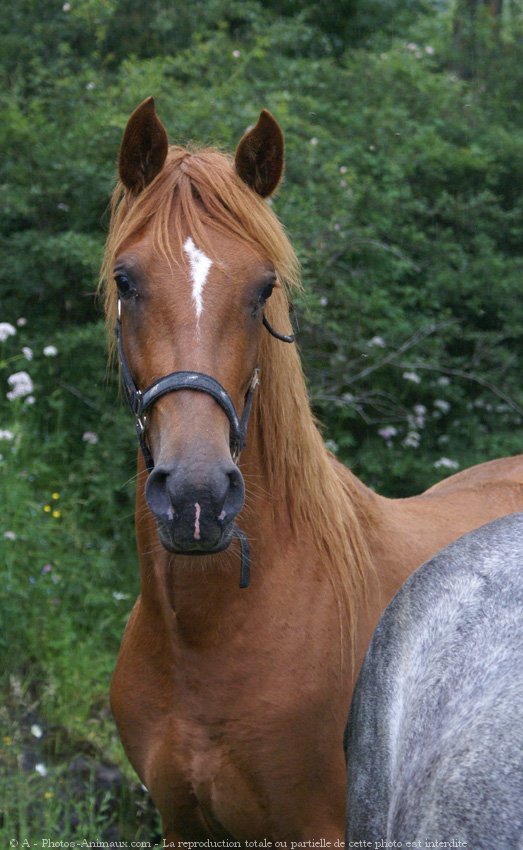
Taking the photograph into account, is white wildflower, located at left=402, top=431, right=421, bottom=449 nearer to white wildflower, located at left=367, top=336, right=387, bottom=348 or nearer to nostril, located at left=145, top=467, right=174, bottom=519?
white wildflower, located at left=367, top=336, right=387, bottom=348

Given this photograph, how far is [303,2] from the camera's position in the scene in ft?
26.9

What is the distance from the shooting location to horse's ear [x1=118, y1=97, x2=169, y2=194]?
2.44 m

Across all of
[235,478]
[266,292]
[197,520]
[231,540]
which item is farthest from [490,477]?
[197,520]

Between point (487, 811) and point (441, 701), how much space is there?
7.3 inches

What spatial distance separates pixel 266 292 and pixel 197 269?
20 centimetres

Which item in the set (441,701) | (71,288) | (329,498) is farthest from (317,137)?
(441,701)

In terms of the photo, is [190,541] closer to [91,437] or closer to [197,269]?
[197,269]

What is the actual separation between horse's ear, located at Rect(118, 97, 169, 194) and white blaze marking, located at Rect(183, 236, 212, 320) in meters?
0.31

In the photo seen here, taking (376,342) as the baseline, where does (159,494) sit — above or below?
above

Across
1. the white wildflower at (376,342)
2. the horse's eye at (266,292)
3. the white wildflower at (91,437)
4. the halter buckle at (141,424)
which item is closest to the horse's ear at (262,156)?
the horse's eye at (266,292)

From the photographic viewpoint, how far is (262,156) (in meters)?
2.55

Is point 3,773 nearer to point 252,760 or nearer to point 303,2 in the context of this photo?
point 252,760

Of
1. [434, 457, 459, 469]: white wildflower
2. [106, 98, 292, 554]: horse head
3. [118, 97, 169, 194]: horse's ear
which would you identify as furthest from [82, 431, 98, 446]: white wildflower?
[118, 97, 169, 194]: horse's ear

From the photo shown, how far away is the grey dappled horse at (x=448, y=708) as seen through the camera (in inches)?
50.1
